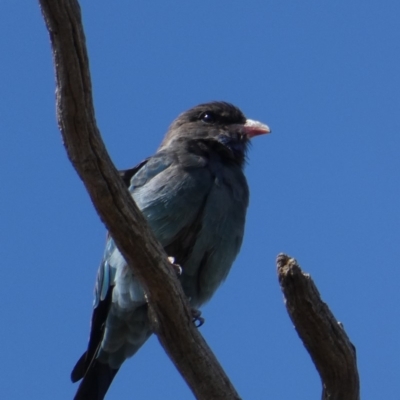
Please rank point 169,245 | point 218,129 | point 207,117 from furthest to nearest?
point 207,117 < point 218,129 < point 169,245

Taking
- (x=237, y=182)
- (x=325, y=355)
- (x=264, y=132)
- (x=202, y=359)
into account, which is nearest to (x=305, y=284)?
(x=325, y=355)

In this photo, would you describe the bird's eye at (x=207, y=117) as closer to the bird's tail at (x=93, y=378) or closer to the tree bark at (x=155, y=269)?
the bird's tail at (x=93, y=378)

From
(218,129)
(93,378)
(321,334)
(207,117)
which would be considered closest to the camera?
(321,334)

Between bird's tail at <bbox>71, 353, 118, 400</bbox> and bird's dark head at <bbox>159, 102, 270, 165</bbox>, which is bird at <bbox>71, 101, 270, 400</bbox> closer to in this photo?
bird's tail at <bbox>71, 353, 118, 400</bbox>

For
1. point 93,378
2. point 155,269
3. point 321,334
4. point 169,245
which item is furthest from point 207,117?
point 321,334

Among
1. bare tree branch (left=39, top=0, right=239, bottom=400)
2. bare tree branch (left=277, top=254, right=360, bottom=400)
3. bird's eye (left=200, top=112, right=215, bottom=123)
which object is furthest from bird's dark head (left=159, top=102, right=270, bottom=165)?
bare tree branch (left=277, top=254, right=360, bottom=400)

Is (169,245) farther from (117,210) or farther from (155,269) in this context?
(117,210)

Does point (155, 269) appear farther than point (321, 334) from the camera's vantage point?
Yes

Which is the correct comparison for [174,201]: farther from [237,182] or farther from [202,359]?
[202,359]
